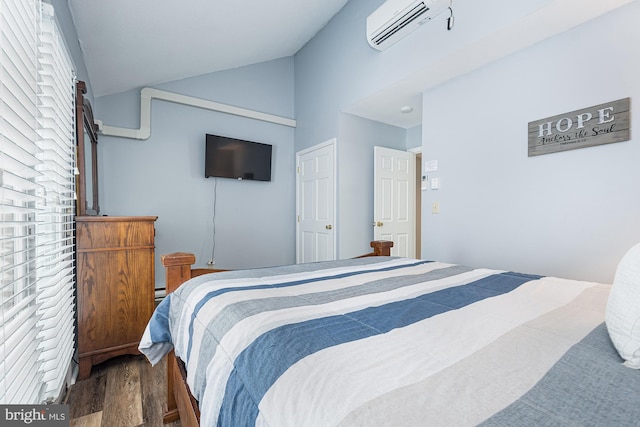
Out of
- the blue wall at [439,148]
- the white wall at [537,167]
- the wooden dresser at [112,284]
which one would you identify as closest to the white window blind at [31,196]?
the wooden dresser at [112,284]

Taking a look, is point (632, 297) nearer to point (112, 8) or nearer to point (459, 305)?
point (459, 305)

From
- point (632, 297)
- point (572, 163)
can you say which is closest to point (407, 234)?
point (572, 163)

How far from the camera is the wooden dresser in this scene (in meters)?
1.89

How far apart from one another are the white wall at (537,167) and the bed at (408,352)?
0.99m

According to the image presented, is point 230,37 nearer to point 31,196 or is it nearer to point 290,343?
point 31,196

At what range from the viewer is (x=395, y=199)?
12.6 ft

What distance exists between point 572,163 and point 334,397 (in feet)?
7.82

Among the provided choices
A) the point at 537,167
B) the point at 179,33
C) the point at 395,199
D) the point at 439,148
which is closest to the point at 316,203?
the point at 395,199

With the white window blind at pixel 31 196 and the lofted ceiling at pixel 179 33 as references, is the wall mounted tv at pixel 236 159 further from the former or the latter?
the white window blind at pixel 31 196

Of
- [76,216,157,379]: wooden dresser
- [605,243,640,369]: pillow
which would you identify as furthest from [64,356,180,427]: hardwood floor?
[605,243,640,369]: pillow

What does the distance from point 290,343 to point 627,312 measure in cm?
73

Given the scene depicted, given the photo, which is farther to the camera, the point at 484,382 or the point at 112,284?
the point at 112,284

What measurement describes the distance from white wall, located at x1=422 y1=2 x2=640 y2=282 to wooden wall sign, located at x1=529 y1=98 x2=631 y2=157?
44 mm

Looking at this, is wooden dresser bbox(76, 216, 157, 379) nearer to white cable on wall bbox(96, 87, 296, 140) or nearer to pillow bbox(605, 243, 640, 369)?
white cable on wall bbox(96, 87, 296, 140)
